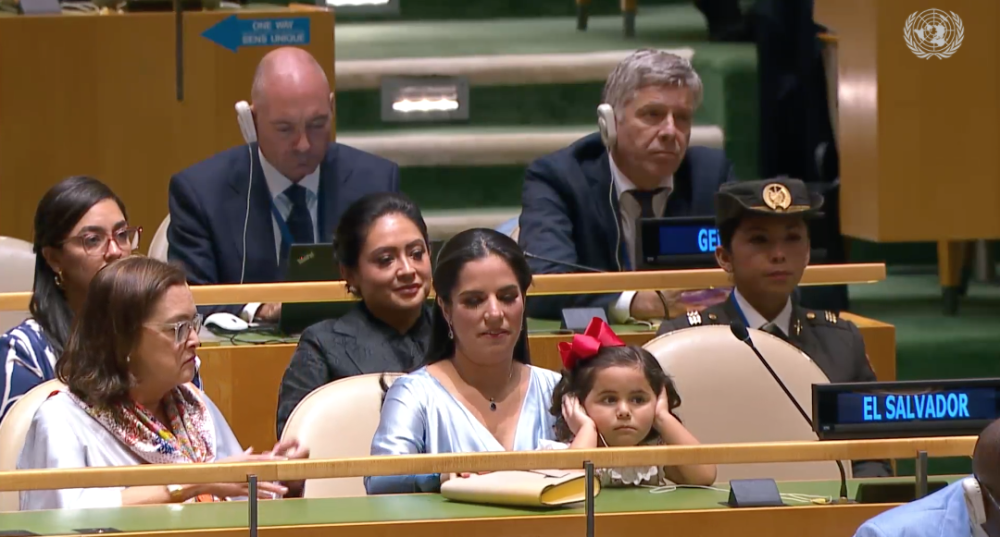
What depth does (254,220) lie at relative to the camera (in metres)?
4.39

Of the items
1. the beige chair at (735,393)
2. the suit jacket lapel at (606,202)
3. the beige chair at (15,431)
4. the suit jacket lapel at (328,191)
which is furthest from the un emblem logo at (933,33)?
the beige chair at (15,431)

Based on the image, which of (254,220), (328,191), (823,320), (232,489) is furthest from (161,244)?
(232,489)

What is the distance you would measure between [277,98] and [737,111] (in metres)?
2.27

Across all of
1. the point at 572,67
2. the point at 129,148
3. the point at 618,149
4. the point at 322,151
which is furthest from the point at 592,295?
the point at 572,67

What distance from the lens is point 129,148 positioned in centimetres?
549

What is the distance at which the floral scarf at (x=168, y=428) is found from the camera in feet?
9.41

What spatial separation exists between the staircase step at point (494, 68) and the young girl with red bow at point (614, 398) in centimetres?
334

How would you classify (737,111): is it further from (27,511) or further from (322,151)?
(27,511)

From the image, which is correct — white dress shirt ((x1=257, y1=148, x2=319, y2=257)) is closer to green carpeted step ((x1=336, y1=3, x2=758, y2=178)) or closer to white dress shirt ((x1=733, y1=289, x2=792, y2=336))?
white dress shirt ((x1=733, y1=289, x2=792, y2=336))

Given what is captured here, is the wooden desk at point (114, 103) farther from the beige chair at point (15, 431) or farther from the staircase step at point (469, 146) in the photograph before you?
the beige chair at point (15, 431)

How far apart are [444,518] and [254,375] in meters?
1.41

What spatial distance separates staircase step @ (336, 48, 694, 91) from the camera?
629cm

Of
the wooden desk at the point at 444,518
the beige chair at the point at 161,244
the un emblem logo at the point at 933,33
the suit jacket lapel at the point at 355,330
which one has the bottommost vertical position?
the wooden desk at the point at 444,518

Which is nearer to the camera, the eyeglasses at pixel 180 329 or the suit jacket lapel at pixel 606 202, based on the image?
the eyeglasses at pixel 180 329
